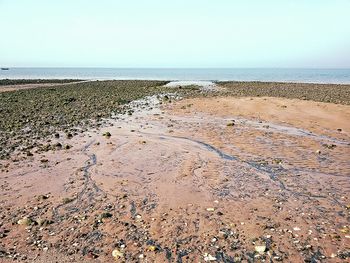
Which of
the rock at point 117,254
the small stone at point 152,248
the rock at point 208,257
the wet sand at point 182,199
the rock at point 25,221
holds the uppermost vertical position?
the rock at point 25,221

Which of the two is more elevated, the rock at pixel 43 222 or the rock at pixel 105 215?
the rock at pixel 43 222

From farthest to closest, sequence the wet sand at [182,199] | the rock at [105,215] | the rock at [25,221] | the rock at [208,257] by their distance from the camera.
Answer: the rock at [105,215]
the rock at [25,221]
the wet sand at [182,199]
the rock at [208,257]

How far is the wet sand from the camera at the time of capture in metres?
6.20

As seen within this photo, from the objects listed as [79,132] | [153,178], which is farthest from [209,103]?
[153,178]

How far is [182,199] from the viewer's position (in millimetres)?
8570

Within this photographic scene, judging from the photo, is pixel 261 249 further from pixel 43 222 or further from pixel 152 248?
pixel 43 222

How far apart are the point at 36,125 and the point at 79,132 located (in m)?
2.89

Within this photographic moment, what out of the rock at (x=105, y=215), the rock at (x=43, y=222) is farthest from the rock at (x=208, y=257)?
the rock at (x=43, y=222)

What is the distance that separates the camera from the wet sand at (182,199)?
6.20 m

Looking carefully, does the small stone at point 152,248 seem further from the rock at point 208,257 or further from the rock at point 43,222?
the rock at point 43,222

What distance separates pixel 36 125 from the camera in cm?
1806

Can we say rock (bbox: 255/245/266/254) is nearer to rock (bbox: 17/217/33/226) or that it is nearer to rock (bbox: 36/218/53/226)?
rock (bbox: 36/218/53/226)

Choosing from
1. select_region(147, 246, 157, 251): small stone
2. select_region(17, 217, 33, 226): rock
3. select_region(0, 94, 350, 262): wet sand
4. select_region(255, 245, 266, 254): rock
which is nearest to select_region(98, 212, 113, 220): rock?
select_region(0, 94, 350, 262): wet sand

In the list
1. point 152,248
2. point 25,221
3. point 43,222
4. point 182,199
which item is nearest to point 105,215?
point 43,222
